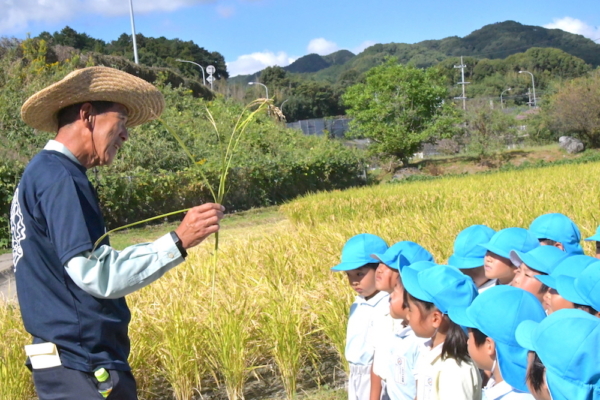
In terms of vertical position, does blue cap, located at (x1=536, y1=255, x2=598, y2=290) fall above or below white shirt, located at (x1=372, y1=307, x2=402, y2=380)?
above

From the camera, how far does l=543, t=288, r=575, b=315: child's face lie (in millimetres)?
3039

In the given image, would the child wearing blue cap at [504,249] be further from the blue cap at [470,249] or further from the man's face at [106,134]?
the man's face at [106,134]

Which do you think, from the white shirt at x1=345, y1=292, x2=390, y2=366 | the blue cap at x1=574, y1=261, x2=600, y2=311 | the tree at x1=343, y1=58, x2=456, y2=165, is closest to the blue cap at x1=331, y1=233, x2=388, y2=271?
the white shirt at x1=345, y1=292, x2=390, y2=366

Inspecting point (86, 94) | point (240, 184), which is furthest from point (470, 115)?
point (86, 94)

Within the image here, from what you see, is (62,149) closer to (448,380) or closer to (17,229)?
(17,229)

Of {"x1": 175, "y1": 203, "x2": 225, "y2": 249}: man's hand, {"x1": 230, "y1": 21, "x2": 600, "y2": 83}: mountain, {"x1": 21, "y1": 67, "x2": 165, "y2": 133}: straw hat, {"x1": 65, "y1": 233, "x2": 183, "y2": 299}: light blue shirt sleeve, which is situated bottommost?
{"x1": 65, "y1": 233, "x2": 183, "y2": 299}: light blue shirt sleeve

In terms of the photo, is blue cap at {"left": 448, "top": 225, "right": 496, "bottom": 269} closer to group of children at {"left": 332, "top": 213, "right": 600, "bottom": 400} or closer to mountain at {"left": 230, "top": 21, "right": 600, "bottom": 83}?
group of children at {"left": 332, "top": 213, "right": 600, "bottom": 400}

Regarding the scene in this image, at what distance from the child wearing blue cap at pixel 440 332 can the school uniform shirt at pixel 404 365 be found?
0.09m

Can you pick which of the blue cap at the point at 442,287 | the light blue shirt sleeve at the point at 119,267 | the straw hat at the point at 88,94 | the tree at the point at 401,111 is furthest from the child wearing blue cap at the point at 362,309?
the tree at the point at 401,111

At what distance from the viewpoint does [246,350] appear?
163 inches

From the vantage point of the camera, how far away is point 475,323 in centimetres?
224

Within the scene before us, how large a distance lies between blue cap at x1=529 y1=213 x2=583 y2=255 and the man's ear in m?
3.37

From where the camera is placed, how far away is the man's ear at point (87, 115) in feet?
7.23

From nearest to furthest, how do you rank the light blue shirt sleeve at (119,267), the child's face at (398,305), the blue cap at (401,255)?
the light blue shirt sleeve at (119,267) < the child's face at (398,305) < the blue cap at (401,255)
